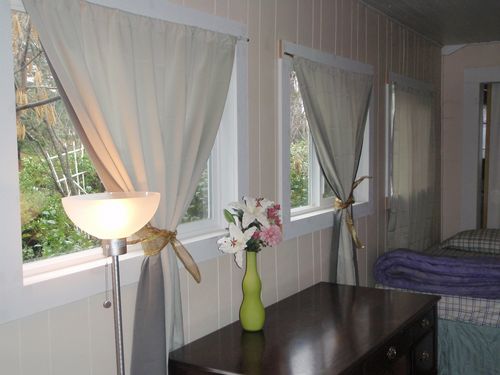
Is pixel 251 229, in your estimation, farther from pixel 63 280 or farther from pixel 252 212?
pixel 63 280

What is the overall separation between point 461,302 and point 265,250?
1.30 meters

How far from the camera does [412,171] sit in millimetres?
4258

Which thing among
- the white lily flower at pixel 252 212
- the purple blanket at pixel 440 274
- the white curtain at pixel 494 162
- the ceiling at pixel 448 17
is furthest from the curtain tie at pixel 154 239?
the white curtain at pixel 494 162

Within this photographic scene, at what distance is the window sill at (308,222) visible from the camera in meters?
2.81

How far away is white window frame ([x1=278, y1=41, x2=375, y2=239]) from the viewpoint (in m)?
2.72

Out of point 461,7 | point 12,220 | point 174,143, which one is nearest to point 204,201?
point 174,143

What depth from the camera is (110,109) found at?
1.75m

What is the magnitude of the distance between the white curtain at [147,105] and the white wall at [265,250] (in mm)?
131

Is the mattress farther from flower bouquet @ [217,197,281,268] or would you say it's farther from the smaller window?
flower bouquet @ [217,197,281,268]

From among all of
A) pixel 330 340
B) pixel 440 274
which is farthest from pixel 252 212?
pixel 440 274

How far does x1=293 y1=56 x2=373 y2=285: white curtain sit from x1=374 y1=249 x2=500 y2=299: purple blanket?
0.35 m

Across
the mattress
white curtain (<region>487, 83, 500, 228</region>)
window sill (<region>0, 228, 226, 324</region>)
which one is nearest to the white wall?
window sill (<region>0, 228, 226, 324</region>)

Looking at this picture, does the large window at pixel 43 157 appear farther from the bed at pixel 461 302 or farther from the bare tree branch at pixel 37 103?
the bed at pixel 461 302

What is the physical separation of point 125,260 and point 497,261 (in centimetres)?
227
